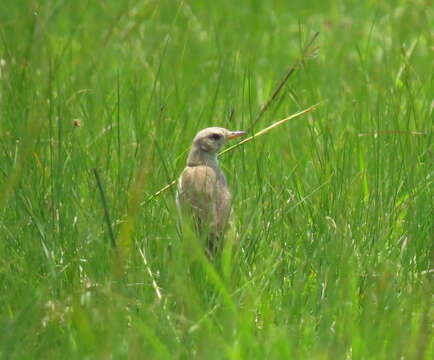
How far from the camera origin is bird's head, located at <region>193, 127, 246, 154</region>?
5145 mm

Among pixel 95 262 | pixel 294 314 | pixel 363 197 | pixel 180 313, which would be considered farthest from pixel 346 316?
pixel 363 197

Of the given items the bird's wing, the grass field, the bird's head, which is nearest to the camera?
the grass field

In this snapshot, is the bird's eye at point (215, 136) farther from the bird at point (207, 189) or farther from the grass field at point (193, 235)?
the grass field at point (193, 235)

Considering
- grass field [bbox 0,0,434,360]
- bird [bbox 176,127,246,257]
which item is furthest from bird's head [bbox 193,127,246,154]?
grass field [bbox 0,0,434,360]

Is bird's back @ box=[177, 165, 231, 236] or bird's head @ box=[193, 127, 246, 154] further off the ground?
bird's head @ box=[193, 127, 246, 154]

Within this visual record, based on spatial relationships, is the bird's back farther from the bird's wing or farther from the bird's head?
the bird's head

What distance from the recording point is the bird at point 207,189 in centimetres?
452

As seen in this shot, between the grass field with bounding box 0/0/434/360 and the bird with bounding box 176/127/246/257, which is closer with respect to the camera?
the grass field with bounding box 0/0/434/360

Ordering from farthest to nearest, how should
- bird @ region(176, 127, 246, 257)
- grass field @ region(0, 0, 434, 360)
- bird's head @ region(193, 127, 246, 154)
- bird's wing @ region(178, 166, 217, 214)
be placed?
bird's head @ region(193, 127, 246, 154) → bird's wing @ region(178, 166, 217, 214) → bird @ region(176, 127, 246, 257) → grass field @ region(0, 0, 434, 360)

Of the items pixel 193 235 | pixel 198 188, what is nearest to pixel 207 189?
pixel 198 188

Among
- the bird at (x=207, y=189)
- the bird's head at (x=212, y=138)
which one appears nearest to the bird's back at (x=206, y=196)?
the bird at (x=207, y=189)

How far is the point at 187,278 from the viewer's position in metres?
3.96

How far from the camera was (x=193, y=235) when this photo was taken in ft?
12.8

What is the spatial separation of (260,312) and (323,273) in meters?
0.31
